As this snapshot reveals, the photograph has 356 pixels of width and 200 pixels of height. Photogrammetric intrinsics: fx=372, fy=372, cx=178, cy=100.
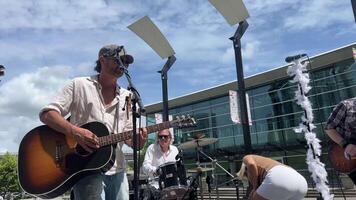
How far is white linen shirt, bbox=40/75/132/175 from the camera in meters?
3.16

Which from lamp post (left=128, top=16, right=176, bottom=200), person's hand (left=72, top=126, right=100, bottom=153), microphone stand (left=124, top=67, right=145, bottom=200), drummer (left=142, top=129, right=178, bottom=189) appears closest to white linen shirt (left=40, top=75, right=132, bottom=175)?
person's hand (left=72, top=126, right=100, bottom=153)

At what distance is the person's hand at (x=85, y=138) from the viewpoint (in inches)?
117

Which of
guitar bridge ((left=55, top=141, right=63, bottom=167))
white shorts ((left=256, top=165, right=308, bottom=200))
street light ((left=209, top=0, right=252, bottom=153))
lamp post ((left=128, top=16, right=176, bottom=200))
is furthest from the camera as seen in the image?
lamp post ((left=128, top=16, right=176, bottom=200))

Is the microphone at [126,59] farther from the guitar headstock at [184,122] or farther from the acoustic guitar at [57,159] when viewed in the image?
the guitar headstock at [184,122]

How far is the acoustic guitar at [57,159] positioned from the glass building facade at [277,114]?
842 inches

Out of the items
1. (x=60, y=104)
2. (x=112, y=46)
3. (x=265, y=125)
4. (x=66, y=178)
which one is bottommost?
(x=66, y=178)

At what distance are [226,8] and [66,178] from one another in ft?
31.3

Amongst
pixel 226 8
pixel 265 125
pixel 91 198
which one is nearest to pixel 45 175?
pixel 91 198

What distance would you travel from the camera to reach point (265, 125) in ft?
98.4

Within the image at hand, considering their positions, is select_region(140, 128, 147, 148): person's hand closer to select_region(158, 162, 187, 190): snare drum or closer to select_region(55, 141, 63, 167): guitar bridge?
select_region(55, 141, 63, 167): guitar bridge

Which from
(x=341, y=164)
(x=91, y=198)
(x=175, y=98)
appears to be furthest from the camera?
(x=175, y=98)

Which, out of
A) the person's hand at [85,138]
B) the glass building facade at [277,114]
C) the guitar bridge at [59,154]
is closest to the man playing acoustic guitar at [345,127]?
the person's hand at [85,138]

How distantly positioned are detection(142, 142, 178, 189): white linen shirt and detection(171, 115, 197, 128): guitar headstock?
351cm

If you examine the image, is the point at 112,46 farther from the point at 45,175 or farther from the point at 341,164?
the point at 341,164
